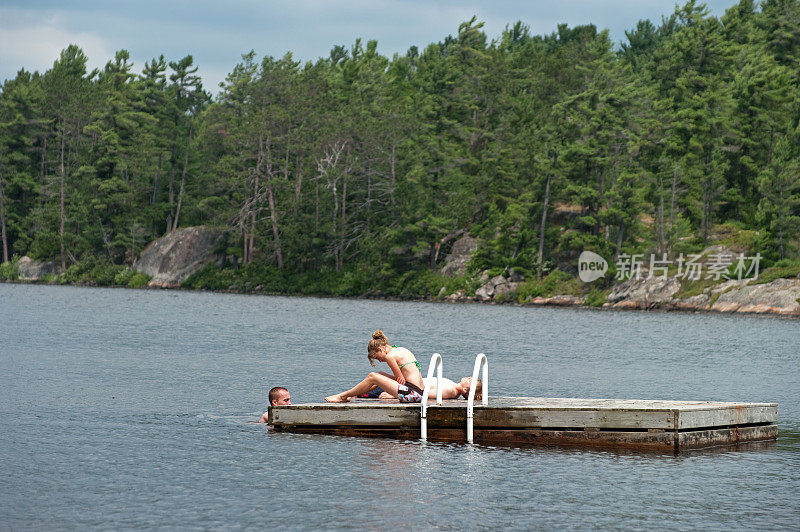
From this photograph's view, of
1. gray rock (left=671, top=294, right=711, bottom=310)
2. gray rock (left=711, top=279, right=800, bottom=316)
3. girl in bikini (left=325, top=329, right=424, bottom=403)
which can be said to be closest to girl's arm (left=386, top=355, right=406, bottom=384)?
girl in bikini (left=325, top=329, right=424, bottom=403)

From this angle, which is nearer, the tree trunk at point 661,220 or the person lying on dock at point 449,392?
the person lying on dock at point 449,392

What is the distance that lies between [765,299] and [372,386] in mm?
61178

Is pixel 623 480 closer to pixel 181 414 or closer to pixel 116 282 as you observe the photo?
pixel 181 414

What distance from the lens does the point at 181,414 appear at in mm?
21828

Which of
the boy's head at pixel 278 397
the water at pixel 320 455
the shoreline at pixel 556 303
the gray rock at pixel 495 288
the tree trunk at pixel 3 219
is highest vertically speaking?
the tree trunk at pixel 3 219

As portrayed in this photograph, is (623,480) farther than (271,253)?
No

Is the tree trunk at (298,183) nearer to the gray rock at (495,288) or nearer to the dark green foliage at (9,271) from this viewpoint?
the gray rock at (495,288)

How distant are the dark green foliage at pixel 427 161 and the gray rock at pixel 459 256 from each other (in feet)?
4.61

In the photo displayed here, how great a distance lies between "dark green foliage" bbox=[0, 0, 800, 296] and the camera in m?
88.1

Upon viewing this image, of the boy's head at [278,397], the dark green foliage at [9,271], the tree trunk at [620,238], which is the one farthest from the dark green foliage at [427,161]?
the boy's head at [278,397]

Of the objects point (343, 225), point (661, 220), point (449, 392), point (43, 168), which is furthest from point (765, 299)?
point (43, 168)

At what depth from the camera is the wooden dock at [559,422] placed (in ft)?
58.0

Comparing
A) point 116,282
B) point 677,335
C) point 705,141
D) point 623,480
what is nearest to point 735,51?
point 705,141

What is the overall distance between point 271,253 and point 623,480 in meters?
91.8
